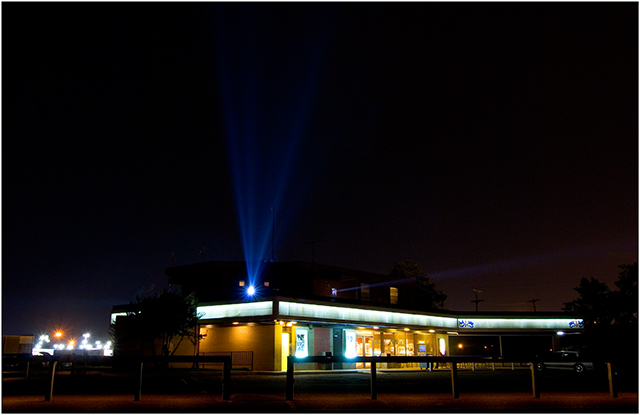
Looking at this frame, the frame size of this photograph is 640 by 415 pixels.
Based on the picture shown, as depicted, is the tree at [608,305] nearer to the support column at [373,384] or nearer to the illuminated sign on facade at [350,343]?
the illuminated sign on facade at [350,343]

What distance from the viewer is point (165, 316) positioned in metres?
32.8

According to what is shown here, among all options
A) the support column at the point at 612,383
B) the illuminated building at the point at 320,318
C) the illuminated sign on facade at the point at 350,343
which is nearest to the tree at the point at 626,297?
the illuminated building at the point at 320,318

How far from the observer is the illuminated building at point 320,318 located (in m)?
33.1

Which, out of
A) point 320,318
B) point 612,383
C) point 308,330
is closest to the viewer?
point 612,383

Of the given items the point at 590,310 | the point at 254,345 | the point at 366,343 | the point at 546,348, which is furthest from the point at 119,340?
the point at 590,310

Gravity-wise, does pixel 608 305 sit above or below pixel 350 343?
above

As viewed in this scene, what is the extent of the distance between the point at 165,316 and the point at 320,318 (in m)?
8.77

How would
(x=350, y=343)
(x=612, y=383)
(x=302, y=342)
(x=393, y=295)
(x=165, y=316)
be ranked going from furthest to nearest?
(x=393, y=295), (x=350, y=343), (x=302, y=342), (x=165, y=316), (x=612, y=383)

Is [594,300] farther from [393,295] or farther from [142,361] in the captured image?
[142,361]

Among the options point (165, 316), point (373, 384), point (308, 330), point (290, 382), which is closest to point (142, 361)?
point (290, 382)

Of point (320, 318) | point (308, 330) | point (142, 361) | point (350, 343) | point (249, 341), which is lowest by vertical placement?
point (142, 361)

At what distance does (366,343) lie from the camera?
→ 4044 centimetres

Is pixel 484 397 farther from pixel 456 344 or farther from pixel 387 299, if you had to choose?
pixel 456 344

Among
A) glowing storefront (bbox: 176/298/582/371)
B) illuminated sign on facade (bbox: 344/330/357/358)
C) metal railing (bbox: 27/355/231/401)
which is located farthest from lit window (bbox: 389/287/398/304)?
metal railing (bbox: 27/355/231/401)
